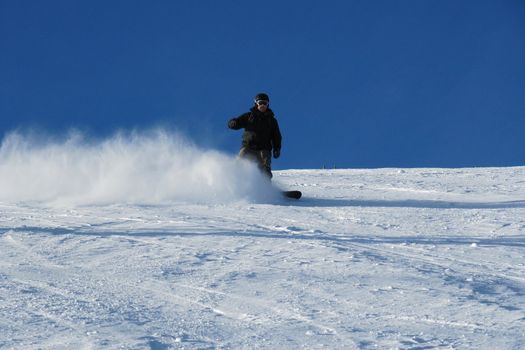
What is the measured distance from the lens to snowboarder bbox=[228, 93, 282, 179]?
1258 centimetres

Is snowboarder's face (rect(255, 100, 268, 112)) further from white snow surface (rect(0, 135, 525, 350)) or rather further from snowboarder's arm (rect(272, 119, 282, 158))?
white snow surface (rect(0, 135, 525, 350))

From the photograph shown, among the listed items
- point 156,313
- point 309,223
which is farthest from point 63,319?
point 309,223

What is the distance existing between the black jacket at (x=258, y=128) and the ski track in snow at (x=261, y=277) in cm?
216

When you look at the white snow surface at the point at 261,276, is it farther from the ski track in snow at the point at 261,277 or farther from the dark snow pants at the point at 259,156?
the dark snow pants at the point at 259,156

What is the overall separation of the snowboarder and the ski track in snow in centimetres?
213

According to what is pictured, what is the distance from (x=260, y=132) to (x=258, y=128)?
0.08 metres

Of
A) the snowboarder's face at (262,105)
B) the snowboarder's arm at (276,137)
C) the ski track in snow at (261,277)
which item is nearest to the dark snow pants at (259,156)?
the snowboarder's arm at (276,137)

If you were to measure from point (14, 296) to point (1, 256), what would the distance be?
1.80 m

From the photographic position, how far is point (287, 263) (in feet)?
21.4

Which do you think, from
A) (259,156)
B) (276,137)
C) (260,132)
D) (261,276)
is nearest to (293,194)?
(259,156)

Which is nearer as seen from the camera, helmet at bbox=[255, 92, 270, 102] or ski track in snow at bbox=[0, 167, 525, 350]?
ski track in snow at bbox=[0, 167, 525, 350]

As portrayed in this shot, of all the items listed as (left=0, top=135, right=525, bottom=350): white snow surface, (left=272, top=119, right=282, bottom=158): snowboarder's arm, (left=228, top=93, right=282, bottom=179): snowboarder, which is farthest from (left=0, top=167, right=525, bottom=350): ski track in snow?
(left=272, top=119, right=282, bottom=158): snowboarder's arm

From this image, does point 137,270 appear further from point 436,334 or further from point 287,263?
point 436,334

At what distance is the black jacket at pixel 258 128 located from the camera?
41.3 feet
